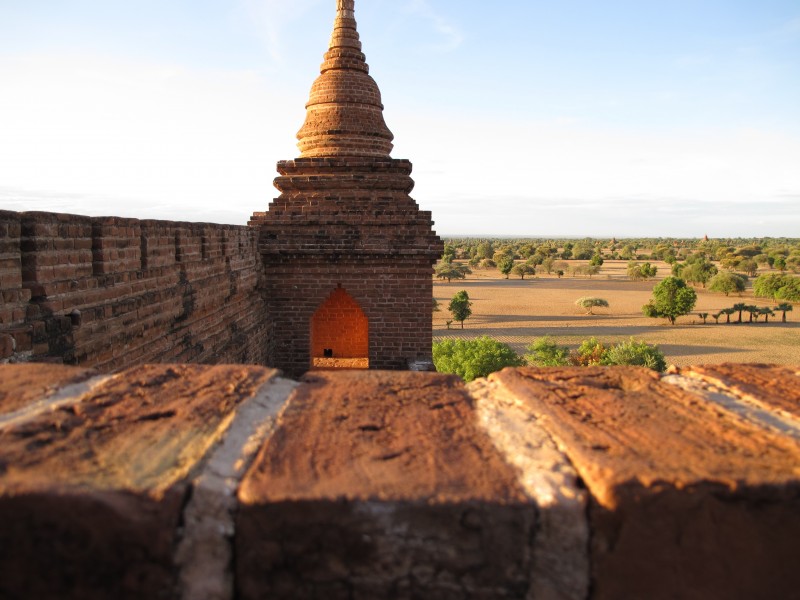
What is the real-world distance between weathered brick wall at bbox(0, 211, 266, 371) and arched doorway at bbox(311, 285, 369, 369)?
11.1 ft

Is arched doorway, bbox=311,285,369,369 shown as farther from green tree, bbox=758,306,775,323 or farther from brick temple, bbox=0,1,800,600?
green tree, bbox=758,306,775,323

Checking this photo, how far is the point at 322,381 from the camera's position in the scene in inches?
60.6

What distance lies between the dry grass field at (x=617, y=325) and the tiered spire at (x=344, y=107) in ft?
61.3

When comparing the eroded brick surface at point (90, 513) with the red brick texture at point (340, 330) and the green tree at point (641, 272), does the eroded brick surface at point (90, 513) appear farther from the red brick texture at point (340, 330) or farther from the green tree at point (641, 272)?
the green tree at point (641, 272)

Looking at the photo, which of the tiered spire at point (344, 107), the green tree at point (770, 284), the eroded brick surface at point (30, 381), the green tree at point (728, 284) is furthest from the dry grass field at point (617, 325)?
the eroded brick surface at point (30, 381)

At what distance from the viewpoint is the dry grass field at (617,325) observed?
26.8 metres

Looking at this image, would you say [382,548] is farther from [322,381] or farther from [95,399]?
[95,399]

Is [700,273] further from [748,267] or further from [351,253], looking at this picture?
[351,253]

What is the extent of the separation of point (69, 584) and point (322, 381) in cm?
73

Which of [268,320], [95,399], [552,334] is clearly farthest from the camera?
[552,334]

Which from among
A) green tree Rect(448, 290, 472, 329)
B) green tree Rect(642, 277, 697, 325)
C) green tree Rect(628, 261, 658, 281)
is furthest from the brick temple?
green tree Rect(628, 261, 658, 281)

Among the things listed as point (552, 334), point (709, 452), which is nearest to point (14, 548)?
point (709, 452)

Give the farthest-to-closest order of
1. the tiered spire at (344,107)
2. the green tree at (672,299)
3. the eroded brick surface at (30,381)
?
1. the green tree at (672,299)
2. the tiered spire at (344,107)
3. the eroded brick surface at (30,381)

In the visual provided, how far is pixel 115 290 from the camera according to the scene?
3750 mm
